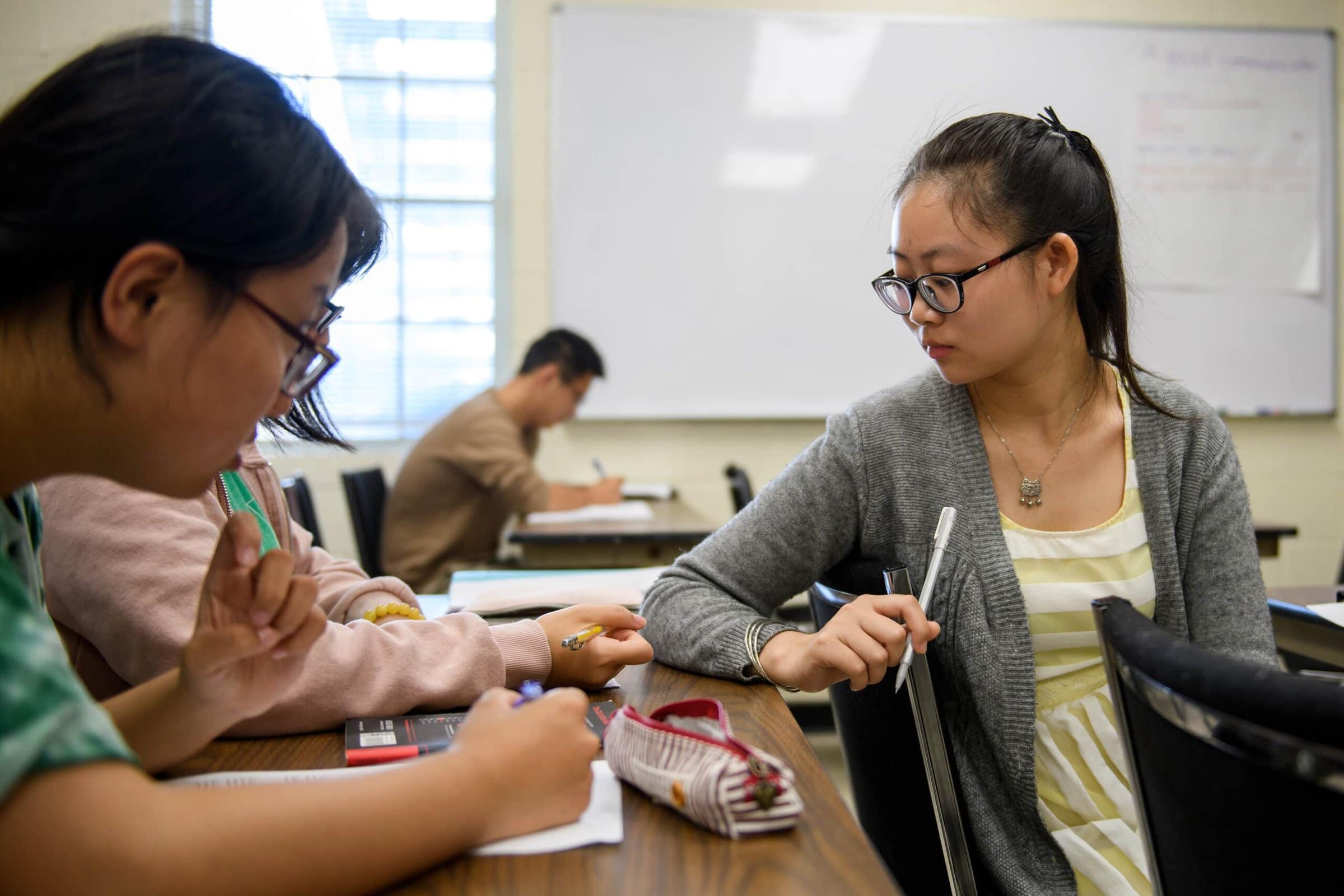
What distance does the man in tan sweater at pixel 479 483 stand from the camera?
3.25 m

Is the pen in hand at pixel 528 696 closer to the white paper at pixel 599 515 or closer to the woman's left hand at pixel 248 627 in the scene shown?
the woman's left hand at pixel 248 627

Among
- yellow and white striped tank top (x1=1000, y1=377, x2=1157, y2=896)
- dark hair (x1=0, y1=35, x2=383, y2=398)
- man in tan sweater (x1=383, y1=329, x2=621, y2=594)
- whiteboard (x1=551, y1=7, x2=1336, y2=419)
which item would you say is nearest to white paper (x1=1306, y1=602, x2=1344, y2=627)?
yellow and white striped tank top (x1=1000, y1=377, x2=1157, y2=896)

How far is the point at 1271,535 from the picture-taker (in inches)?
114

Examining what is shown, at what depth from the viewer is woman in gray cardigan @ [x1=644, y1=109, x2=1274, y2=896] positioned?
1.10 metres

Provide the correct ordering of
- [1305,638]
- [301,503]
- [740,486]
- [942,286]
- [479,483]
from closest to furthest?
[942,286], [1305,638], [301,503], [740,486], [479,483]

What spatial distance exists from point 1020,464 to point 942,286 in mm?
242

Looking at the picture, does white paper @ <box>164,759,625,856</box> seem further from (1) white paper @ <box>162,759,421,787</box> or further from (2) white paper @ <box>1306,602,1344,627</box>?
(2) white paper @ <box>1306,602,1344,627</box>

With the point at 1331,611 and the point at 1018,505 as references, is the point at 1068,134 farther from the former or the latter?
the point at 1331,611

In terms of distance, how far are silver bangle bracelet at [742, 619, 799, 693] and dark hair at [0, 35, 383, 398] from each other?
0.58 meters

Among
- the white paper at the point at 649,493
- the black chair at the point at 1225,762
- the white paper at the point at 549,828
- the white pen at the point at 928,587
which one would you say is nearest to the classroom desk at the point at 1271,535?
the white paper at the point at 649,493

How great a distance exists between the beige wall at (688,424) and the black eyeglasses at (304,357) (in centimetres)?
336

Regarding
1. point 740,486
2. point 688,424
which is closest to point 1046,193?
point 740,486

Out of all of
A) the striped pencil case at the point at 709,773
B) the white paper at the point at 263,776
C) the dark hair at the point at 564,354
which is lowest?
the white paper at the point at 263,776

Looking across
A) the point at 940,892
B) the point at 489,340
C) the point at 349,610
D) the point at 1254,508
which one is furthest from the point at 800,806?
the point at 1254,508
